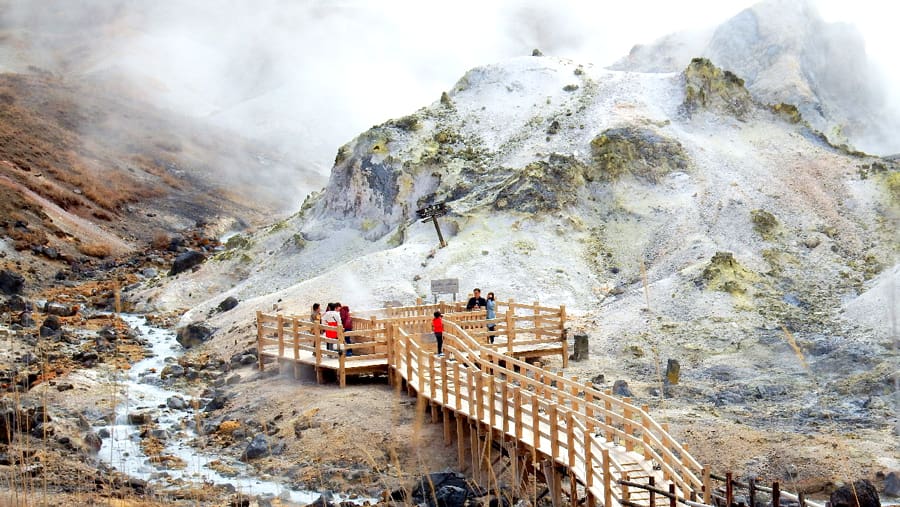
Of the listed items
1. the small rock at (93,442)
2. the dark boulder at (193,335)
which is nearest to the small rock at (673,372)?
the small rock at (93,442)

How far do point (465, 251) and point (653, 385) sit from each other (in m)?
12.3

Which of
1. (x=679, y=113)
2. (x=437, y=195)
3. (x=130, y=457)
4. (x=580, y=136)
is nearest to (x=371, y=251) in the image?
(x=437, y=195)

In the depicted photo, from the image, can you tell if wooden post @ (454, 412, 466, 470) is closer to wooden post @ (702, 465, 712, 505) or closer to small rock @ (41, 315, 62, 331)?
wooden post @ (702, 465, 712, 505)

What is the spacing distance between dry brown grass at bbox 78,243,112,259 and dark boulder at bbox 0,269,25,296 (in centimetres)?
1695

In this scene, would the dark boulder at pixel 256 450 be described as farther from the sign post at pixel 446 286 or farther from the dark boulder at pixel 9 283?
the dark boulder at pixel 9 283

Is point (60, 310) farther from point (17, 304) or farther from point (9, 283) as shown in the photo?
point (9, 283)

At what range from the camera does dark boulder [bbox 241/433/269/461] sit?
68.4ft

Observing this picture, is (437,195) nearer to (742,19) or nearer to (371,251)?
(371,251)

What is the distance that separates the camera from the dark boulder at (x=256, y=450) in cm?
2084

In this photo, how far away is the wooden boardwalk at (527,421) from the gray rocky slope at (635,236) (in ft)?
14.2

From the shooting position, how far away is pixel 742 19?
70.8 meters

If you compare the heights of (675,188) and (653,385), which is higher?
(675,188)

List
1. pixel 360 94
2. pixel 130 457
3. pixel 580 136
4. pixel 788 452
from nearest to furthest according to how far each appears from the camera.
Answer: pixel 788 452 < pixel 130 457 < pixel 580 136 < pixel 360 94

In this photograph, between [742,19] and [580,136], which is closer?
[580,136]
